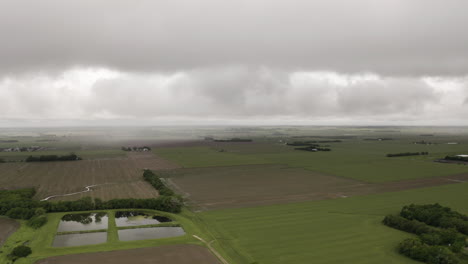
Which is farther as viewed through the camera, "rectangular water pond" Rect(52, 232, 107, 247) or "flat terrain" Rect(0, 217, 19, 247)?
"flat terrain" Rect(0, 217, 19, 247)

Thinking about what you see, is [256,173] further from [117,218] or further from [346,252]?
[346,252]

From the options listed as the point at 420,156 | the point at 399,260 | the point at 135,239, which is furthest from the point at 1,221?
the point at 420,156

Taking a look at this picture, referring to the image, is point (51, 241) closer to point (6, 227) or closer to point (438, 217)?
point (6, 227)

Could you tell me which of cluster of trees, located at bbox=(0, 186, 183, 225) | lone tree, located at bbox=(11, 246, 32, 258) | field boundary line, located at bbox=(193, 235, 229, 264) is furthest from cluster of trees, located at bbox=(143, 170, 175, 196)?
lone tree, located at bbox=(11, 246, 32, 258)

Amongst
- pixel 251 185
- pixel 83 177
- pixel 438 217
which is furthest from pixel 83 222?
pixel 438 217

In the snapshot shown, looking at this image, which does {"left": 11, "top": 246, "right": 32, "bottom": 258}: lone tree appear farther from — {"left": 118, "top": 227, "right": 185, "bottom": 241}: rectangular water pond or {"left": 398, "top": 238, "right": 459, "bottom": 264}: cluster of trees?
{"left": 398, "top": 238, "right": 459, "bottom": 264}: cluster of trees

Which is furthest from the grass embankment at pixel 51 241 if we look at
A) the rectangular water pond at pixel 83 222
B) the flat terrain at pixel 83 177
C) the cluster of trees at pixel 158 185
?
the flat terrain at pixel 83 177

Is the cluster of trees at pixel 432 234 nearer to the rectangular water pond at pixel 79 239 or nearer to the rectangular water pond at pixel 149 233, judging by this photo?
the rectangular water pond at pixel 149 233
